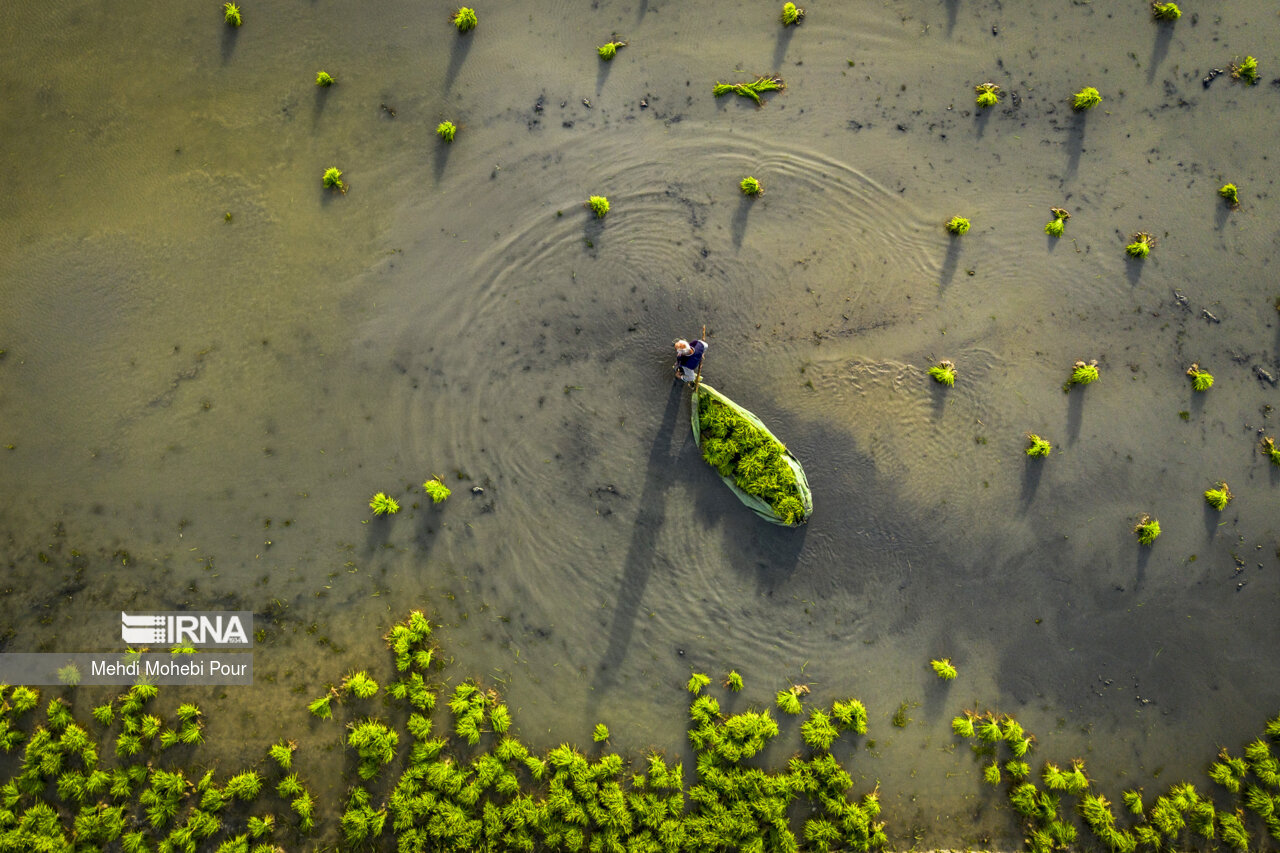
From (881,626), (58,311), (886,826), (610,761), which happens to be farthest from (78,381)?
(886,826)

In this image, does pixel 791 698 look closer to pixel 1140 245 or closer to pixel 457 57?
pixel 1140 245

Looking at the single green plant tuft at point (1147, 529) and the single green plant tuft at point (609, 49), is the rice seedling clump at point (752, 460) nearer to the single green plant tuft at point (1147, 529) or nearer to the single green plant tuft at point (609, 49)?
the single green plant tuft at point (1147, 529)

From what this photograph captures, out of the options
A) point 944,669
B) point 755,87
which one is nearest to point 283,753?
point 944,669

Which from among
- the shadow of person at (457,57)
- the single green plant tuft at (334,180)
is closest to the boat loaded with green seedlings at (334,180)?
the single green plant tuft at (334,180)

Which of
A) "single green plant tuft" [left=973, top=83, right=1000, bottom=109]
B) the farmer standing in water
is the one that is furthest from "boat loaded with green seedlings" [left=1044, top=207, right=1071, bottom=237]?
the farmer standing in water

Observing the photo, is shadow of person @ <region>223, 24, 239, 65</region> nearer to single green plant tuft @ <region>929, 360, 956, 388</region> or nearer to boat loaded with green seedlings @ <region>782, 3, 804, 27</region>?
boat loaded with green seedlings @ <region>782, 3, 804, 27</region>

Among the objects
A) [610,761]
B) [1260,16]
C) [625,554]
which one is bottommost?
[610,761]

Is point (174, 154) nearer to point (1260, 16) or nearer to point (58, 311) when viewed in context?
point (58, 311)
